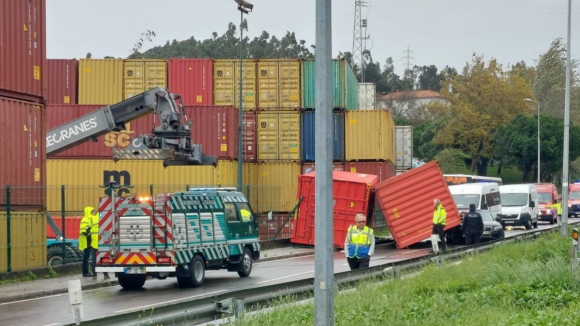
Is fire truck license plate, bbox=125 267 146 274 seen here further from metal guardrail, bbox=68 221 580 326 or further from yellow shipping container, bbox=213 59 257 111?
yellow shipping container, bbox=213 59 257 111

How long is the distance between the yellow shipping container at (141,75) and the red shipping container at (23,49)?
54.1 ft

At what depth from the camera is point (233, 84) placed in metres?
39.8

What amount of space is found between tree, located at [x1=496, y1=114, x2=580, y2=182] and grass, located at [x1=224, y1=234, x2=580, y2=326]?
64431mm

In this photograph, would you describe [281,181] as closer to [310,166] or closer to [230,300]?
[310,166]

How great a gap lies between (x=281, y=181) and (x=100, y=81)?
876 cm

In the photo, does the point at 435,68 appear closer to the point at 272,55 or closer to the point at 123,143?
the point at 272,55

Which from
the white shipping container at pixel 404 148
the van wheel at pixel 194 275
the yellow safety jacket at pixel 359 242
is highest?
the white shipping container at pixel 404 148

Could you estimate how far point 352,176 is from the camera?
3212 centimetres

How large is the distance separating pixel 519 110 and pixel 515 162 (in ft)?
17.2

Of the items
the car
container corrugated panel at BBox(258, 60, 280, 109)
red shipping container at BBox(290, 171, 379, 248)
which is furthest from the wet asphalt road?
container corrugated panel at BBox(258, 60, 280, 109)

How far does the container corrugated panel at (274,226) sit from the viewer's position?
119 ft

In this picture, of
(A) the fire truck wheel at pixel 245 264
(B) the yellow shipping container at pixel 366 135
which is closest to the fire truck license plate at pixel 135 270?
(A) the fire truck wheel at pixel 245 264

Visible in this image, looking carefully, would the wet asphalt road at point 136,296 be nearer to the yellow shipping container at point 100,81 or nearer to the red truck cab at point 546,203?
the yellow shipping container at point 100,81

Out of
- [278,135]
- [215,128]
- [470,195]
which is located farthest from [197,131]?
[470,195]
